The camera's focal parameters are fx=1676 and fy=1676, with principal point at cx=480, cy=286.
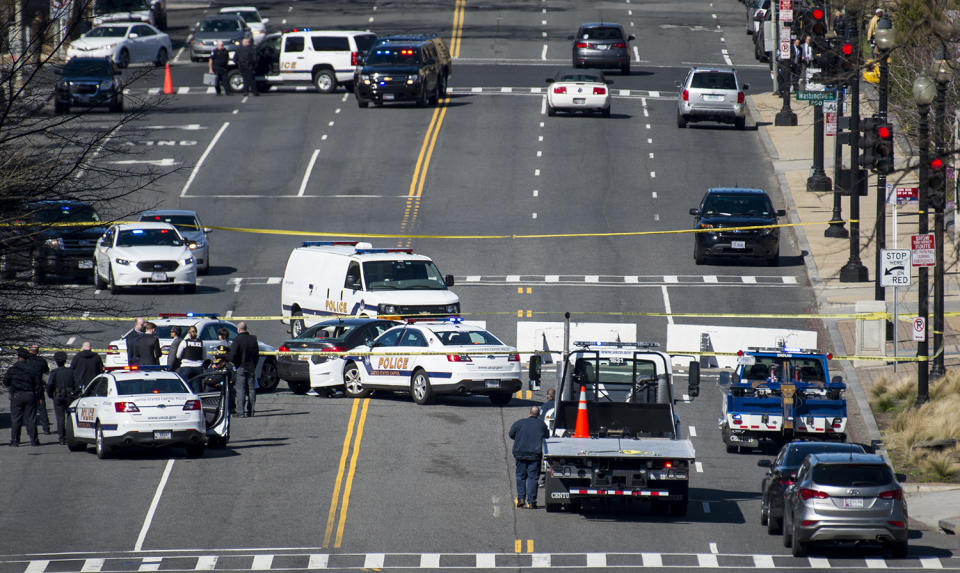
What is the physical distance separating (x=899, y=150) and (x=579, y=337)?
2384 centimetres

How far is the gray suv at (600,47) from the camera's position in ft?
219

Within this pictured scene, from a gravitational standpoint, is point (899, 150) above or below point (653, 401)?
below

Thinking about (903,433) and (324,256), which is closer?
(903,433)

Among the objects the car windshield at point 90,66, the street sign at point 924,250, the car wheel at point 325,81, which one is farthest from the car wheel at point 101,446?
the car wheel at point 325,81

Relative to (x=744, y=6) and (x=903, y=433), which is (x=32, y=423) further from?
(x=744, y=6)

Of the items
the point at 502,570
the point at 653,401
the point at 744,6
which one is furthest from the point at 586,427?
the point at 744,6

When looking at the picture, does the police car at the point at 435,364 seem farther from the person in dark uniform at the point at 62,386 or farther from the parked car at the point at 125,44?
the parked car at the point at 125,44

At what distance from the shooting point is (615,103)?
208ft

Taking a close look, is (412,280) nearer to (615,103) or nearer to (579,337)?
(579,337)

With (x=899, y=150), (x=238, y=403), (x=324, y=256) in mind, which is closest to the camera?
(x=238, y=403)

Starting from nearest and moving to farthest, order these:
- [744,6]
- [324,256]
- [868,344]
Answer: [868,344], [324,256], [744,6]

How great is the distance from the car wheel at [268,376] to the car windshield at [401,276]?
3.83m

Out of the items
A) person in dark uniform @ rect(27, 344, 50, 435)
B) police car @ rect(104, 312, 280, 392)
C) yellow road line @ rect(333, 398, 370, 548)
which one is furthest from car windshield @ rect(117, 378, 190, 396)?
police car @ rect(104, 312, 280, 392)

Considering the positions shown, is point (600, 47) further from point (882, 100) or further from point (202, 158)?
point (882, 100)
